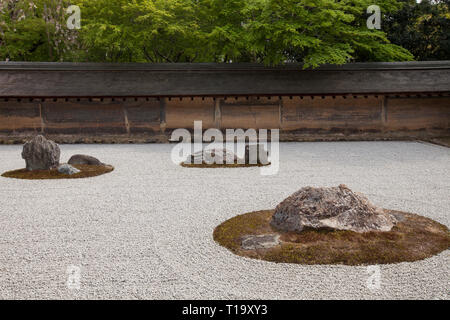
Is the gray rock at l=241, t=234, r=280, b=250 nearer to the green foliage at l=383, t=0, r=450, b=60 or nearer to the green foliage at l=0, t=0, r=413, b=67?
the green foliage at l=0, t=0, r=413, b=67

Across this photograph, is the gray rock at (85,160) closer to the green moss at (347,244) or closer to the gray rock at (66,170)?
the gray rock at (66,170)

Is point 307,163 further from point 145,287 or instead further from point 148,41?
point 148,41

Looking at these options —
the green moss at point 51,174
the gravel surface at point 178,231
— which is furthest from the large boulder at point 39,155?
the gravel surface at point 178,231

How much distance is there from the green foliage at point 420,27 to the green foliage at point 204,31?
2.49 metres

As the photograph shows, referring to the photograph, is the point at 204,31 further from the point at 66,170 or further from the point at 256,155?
the point at 66,170

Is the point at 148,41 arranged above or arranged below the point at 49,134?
above

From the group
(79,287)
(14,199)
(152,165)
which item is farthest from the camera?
(152,165)

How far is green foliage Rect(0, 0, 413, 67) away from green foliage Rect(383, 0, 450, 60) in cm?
249

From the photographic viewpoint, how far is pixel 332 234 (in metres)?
5.33

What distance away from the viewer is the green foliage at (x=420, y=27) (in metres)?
21.8

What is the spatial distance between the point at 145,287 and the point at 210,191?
4.34 meters

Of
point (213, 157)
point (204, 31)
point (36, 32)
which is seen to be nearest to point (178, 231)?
point (213, 157)

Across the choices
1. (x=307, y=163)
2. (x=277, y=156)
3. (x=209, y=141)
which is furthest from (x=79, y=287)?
(x=209, y=141)

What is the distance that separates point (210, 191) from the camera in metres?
8.34
